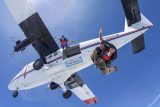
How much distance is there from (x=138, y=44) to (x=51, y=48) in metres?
8.04

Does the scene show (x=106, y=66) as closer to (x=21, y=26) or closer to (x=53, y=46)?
(x=53, y=46)

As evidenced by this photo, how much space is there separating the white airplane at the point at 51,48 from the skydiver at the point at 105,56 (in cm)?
211

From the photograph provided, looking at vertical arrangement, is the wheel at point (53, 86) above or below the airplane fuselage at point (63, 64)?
below

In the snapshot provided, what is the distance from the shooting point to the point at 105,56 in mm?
35125

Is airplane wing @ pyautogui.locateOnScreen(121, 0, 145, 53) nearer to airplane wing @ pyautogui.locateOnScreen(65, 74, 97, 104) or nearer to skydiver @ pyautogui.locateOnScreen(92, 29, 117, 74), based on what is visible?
skydiver @ pyautogui.locateOnScreen(92, 29, 117, 74)

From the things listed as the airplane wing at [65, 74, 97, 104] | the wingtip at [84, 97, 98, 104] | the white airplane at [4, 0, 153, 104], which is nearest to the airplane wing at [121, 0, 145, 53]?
the white airplane at [4, 0, 153, 104]

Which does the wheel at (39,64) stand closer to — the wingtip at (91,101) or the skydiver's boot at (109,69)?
the skydiver's boot at (109,69)

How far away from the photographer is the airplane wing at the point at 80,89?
1692 inches

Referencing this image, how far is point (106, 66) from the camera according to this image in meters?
35.9

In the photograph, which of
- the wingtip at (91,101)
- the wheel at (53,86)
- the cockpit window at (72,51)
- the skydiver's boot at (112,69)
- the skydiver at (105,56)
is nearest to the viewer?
the skydiver at (105,56)

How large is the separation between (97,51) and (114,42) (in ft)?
9.24

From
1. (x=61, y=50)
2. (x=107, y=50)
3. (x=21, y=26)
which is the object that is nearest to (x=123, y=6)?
(x=107, y=50)

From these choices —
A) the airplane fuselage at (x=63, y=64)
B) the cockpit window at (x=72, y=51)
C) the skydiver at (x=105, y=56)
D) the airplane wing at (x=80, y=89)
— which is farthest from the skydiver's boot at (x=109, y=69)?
the airplane wing at (x=80, y=89)

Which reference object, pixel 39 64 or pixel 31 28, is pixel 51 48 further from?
pixel 31 28
